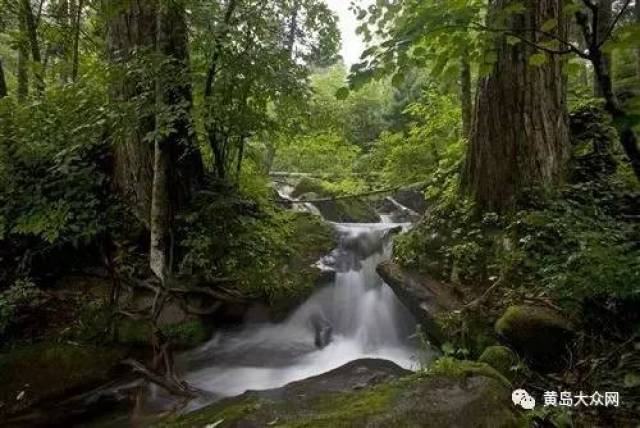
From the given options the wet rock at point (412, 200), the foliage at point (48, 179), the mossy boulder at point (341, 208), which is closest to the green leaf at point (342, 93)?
the foliage at point (48, 179)

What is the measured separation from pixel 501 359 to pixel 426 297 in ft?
5.07

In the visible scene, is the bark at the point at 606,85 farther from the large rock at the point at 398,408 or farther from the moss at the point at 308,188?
the moss at the point at 308,188

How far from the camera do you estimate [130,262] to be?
5758mm

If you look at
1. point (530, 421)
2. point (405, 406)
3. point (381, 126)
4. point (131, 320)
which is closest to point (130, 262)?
point (131, 320)

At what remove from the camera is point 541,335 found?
348cm

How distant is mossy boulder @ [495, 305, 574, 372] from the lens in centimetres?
345

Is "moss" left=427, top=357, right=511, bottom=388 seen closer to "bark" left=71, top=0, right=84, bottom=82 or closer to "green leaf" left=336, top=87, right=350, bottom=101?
"green leaf" left=336, top=87, right=350, bottom=101

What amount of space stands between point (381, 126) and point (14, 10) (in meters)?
12.0

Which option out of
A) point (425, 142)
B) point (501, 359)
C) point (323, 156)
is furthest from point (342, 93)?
point (323, 156)

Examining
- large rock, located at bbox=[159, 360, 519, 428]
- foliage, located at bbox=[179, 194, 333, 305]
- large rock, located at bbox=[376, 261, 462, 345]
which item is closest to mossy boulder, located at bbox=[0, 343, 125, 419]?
foliage, located at bbox=[179, 194, 333, 305]

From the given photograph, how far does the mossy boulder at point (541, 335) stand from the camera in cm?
345

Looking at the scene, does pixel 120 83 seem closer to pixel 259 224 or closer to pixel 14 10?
pixel 259 224

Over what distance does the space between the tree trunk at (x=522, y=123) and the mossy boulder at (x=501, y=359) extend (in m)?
1.97

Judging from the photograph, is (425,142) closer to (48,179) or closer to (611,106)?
(48,179)
